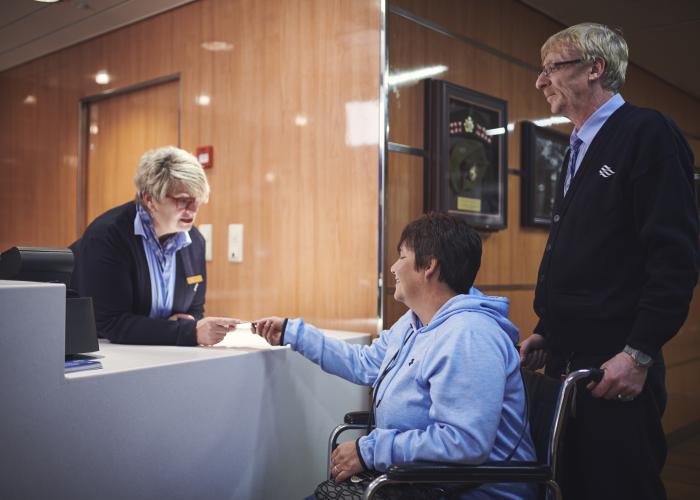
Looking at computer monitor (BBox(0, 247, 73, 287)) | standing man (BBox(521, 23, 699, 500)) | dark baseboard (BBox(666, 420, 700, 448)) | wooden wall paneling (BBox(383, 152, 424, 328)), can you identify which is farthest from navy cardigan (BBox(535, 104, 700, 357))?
computer monitor (BBox(0, 247, 73, 287))

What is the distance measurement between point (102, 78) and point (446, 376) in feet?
10.4

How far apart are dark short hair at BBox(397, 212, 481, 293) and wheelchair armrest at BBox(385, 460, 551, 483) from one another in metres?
0.45

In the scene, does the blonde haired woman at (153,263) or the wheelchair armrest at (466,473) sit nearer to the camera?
the wheelchair armrest at (466,473)

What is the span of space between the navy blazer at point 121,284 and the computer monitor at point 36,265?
443 mm

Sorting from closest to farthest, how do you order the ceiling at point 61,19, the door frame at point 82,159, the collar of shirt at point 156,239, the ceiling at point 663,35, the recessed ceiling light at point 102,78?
the ceiling at point 663,35 → the collar of shirt at point 156,239 → the ceiling at point 61,19 → the recessed ceiling light at point 102,78 → the door frame at point 82,159

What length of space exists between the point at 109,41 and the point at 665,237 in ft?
10.9

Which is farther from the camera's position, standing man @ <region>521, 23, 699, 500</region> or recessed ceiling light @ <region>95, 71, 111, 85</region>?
recessed ceiling light @ <region>95, 71, 111, 85</region>

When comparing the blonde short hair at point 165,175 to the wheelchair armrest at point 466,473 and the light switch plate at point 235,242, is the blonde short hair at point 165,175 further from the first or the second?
the wheelchair armrest at point 466,473

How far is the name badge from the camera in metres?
2.36

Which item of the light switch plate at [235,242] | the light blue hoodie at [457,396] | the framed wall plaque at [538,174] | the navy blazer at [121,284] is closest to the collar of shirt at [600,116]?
the light blue hoodie at [457,396]

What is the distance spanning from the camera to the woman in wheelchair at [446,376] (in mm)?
1323

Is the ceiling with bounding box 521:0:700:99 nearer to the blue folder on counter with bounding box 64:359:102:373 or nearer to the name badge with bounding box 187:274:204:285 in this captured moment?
the name badge with bounding box 187:274:204:285

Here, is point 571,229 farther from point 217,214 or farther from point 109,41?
point 109,41

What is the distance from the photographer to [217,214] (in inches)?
119
